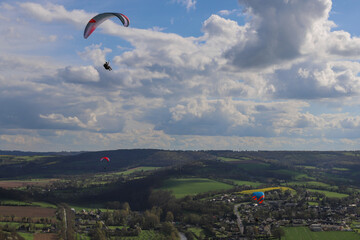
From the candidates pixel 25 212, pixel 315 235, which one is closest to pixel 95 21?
pixel 315 235

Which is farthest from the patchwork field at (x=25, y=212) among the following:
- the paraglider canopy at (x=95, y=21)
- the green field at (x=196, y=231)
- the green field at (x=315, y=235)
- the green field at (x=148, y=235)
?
the paraglider canopy at (x=95, y=21)

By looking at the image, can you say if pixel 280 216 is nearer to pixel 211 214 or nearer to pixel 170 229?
pixel 211 214

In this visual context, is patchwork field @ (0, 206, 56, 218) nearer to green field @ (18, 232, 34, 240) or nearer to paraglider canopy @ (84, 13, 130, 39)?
green field @ (18, 232, 34, 240)

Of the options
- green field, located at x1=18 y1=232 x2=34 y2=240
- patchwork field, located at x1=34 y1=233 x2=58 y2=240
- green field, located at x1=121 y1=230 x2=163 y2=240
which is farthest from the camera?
green field, located at x1=121 y1=230 x2=163 y2=240

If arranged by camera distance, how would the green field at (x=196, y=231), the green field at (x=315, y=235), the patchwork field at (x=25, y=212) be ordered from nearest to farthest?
the green field at (x=315, y=235), the green field at (x=196, y=231), the patchwork field at (x=25, y=212)

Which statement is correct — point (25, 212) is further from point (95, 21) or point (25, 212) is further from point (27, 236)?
point (95, 21)

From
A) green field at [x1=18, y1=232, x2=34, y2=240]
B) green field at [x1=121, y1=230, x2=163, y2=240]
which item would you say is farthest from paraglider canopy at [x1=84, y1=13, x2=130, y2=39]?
green field at [x1=121, y1=230, x2=163, y2=240]

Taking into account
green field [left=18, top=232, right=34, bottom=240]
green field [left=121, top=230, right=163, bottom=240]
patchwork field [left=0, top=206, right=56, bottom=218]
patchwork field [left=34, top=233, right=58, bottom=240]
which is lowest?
green field [left=121, top=230, right=163, bottom=240]

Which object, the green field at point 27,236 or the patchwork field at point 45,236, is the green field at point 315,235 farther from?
the green field at point 27,236
